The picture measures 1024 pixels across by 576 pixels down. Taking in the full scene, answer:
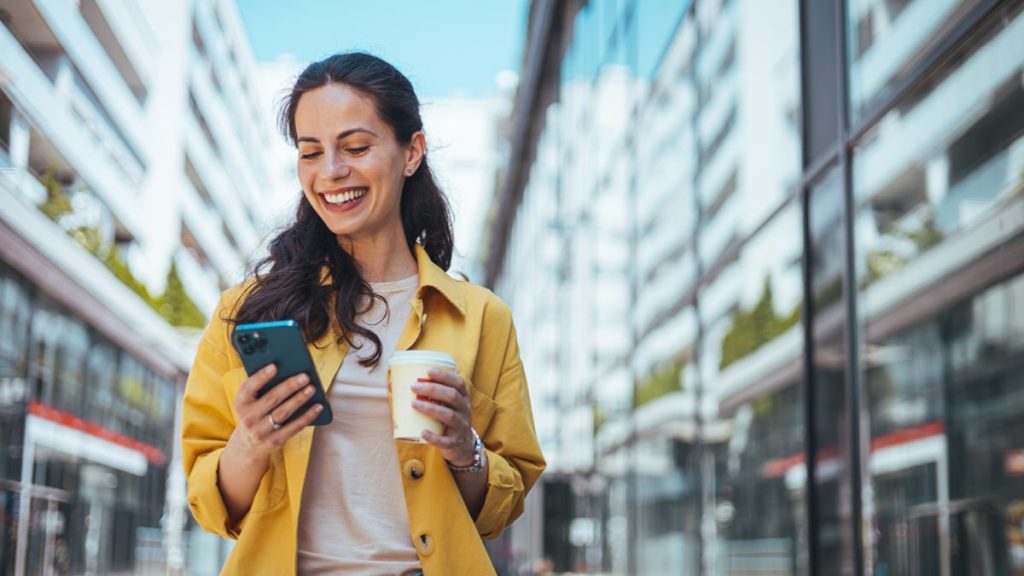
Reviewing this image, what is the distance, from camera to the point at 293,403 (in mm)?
1694

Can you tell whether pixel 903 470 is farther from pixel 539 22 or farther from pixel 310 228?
pixel 539 22

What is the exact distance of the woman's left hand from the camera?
67.4 inches

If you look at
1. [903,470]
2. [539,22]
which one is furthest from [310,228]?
[539,22]

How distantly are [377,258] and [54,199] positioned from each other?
12.4 ft

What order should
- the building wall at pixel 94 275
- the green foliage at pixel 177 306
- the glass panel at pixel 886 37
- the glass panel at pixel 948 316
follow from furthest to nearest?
the green foliage at pixel 177 306 → the building wall at pixel 94 275 → the glass panel at pixel 886 37 → the glass panel at pixel 948 316

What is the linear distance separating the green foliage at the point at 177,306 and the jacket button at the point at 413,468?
7688 millimetres

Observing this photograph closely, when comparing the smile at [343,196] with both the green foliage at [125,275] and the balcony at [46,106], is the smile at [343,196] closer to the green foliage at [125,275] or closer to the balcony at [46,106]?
the balcony at [46,106]

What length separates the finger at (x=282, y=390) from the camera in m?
1.68

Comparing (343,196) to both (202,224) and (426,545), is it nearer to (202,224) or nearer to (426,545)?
(426,545)

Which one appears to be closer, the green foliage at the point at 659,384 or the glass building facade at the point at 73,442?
the glass building facade at the point at 73,442

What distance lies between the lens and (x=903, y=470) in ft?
13.5

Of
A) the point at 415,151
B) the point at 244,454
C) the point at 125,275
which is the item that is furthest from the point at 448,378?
the point at 125,275

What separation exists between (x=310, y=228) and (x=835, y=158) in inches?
132

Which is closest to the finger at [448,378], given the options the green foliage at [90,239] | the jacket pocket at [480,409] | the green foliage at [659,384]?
the jacket pocket at [480,409]
